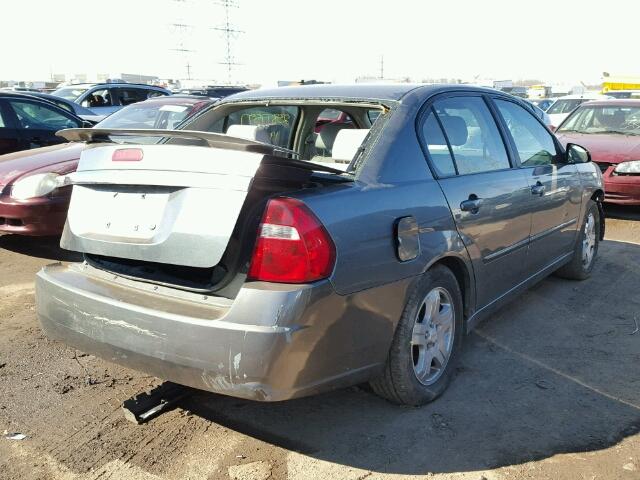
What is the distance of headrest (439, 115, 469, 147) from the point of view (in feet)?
11.6

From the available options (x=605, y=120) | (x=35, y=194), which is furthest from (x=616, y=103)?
(x=35, y=194)

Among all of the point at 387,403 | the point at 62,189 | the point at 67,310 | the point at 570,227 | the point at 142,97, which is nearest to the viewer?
the point at 67,310

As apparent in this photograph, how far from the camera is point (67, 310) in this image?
9.46ft

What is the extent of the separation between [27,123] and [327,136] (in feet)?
17.5

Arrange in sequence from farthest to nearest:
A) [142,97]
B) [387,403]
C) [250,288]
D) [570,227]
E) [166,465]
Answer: [142,97], [570,227], [387,403], [166,465], [250,288]

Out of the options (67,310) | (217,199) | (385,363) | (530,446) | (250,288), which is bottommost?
(530,446)

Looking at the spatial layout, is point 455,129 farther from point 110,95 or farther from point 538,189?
point 110,95

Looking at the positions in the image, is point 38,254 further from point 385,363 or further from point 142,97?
point 142,97

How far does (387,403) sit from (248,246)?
1267mm

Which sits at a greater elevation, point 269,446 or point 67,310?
point 67,310

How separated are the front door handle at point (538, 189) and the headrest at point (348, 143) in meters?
1.49

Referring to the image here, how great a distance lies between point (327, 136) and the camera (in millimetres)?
4234

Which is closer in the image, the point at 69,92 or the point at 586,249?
the point at 586,249

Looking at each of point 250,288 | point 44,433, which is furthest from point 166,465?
point 250,288
